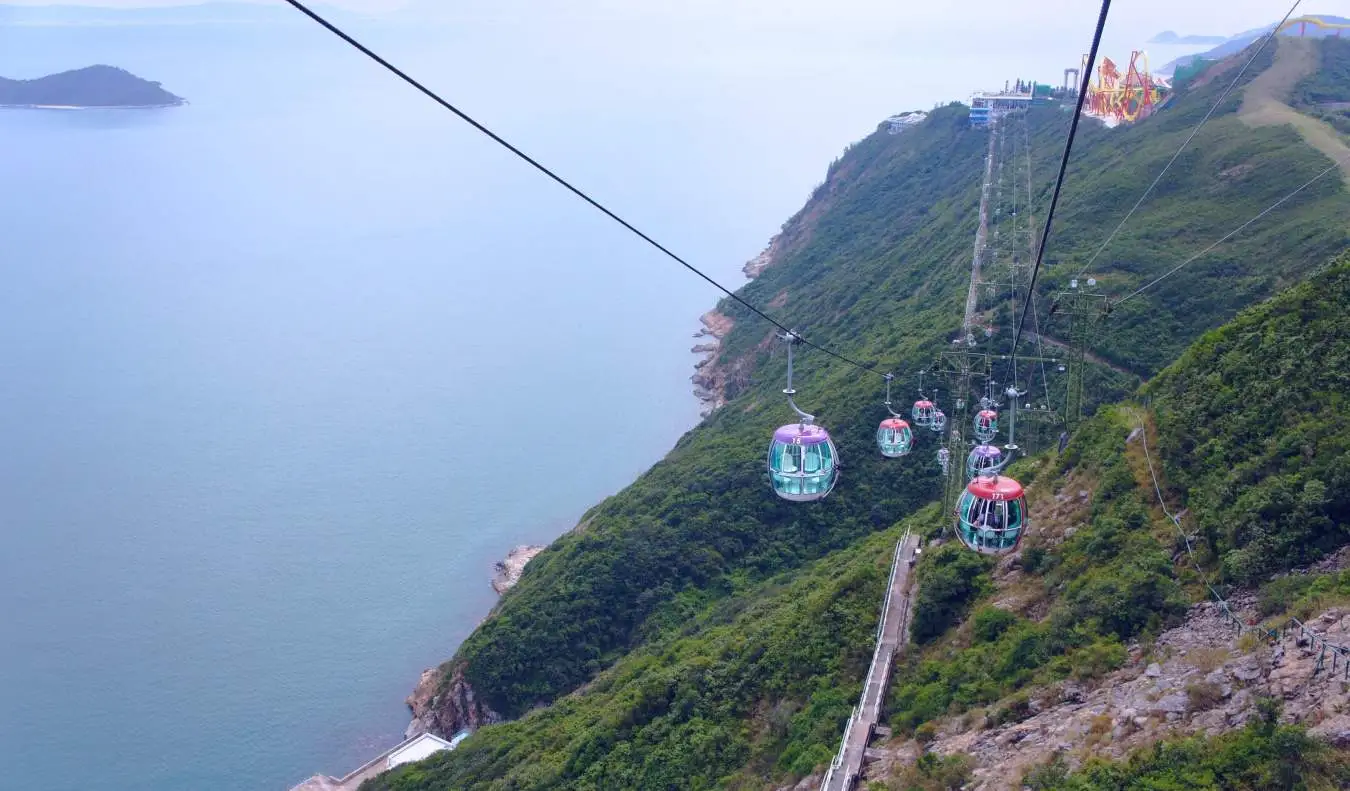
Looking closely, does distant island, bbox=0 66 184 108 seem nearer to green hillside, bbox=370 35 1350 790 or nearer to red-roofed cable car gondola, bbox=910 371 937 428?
green hillside, bbox=370 35 1350 790

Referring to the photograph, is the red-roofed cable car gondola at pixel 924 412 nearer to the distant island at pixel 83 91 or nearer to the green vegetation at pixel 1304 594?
the green vegetation at pixel 1304 594

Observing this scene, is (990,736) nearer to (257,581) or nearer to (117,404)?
(257,581)

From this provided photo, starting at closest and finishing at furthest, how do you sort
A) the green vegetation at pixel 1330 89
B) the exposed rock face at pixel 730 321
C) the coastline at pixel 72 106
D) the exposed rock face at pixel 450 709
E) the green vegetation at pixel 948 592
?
1. the green vegetation at pixel 948 592
2. the exposed rock face at pixel 450 709
3. the green vegetation at pixel 1330 89
4. the exposed rock face at pixel 730 321
5. the coastline at pixel 72 106

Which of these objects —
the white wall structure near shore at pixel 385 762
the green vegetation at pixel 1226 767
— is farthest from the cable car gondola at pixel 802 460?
the white wall structure near shore at pixel 385 762

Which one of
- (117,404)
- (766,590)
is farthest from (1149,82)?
(117,404)

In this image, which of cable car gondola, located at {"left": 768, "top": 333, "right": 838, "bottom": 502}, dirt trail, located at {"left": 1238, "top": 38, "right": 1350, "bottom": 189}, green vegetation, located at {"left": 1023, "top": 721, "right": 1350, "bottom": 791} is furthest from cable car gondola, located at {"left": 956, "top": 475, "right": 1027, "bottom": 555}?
dirt trail, located at {"left": 1238, "top": 38, "right": 1350, "bottom": 189}

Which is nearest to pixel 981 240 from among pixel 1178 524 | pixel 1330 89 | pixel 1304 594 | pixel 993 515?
pixel 1330 89

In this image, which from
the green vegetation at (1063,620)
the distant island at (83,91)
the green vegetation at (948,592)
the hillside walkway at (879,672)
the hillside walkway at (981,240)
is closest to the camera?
the green vegetation at (1063,620)
